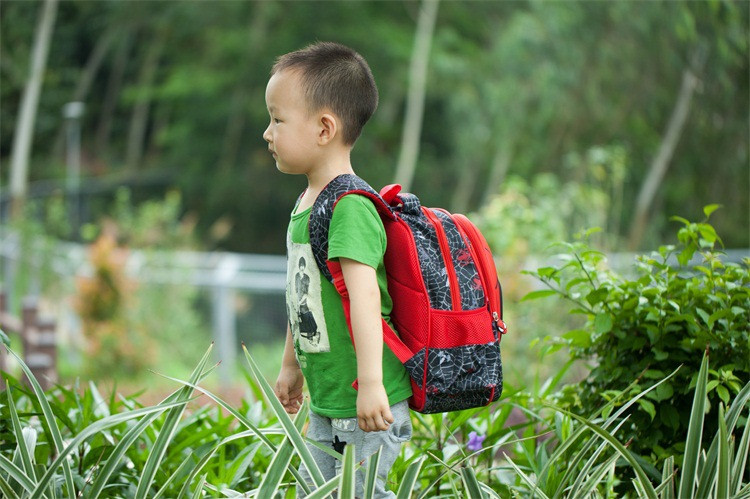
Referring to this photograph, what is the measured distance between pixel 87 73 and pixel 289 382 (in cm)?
3546

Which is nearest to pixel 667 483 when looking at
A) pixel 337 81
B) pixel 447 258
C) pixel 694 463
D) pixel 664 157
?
pixel 694 463

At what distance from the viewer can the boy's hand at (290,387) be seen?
246 cm

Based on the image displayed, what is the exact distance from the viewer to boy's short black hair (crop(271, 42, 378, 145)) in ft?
7.14

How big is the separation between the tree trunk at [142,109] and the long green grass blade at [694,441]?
33781mm

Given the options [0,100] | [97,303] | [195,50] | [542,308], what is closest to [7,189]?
[0,100]

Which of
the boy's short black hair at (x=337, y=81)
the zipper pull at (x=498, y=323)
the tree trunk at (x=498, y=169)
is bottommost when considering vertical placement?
the tree trunk at (x=498, y=169)

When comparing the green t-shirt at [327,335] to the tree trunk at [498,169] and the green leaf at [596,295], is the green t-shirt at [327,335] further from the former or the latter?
the tree trunk at [498,169]

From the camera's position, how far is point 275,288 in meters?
9.89

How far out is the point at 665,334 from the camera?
2.58 meters

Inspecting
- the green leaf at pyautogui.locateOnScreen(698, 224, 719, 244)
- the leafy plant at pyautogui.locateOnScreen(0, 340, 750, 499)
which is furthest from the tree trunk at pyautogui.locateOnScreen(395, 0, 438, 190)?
the green leaf at pyautogui.locateOnScreen(698, 224, 719, 244)

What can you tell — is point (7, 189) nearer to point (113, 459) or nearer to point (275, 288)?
point (275, 288)

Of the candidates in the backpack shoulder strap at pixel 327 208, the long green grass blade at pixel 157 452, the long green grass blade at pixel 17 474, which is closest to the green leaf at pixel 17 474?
the long green grass blade at pixel 17 474

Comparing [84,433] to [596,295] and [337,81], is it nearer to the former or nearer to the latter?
[337,81]

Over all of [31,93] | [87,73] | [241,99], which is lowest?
[31,93]
